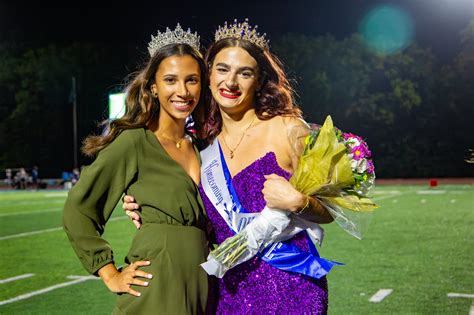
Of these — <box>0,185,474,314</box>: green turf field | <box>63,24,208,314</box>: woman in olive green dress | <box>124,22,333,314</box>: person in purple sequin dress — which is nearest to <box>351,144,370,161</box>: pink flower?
<box>124,22,333,314</box>: person in purple sequin dress

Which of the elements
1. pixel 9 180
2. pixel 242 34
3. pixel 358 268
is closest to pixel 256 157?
pixel 242 34

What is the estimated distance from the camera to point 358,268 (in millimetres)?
7195

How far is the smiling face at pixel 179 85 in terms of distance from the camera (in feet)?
8.59

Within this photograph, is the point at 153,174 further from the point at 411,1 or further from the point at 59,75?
the point at 411,1

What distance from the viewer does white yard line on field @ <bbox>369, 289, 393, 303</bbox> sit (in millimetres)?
5655

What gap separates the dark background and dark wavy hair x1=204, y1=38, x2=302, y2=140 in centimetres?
3238

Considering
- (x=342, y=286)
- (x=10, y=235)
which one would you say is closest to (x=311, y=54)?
(x=10, y=235)

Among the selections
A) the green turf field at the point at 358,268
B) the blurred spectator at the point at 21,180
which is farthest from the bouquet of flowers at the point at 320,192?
the blurred spectator at the point at 21,180

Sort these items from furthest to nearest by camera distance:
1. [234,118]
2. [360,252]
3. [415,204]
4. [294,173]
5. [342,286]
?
1. [415,204]
2. [360,252]
3. [342,286]
4. [234,118]
5. [294,173]

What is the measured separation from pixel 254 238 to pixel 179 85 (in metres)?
0.73

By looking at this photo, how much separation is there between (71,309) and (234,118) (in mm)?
3530

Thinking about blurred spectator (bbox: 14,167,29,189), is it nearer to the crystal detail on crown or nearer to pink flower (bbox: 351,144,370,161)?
the crystal detail on crown

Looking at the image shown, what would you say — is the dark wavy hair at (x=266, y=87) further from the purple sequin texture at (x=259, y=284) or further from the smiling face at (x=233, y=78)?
the purple sequin texture at (x=259, y=284)

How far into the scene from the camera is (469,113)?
3734cm
